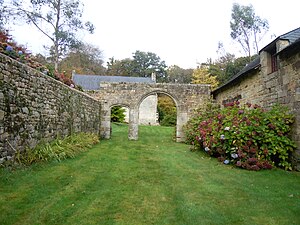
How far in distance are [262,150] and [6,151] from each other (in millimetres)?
5552

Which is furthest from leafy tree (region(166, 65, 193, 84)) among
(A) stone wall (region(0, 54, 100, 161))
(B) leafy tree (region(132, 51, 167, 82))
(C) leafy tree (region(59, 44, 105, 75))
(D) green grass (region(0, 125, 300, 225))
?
(D) green grass (region(0, 125, 300, 225))

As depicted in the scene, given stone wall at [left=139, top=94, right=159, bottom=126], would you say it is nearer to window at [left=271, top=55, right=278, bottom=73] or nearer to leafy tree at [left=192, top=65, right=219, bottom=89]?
leafy tree at [left=192, top=65, right=219, bottom=89]

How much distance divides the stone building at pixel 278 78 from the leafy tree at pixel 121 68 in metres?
28.6

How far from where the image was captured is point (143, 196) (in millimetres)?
A: 3404

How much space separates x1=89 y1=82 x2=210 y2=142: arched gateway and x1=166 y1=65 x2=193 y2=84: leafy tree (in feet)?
73.6

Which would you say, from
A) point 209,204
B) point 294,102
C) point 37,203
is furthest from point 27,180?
point 294,102

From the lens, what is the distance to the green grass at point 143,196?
8.76 feet

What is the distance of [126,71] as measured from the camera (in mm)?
36656

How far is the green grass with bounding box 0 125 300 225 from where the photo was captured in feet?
8.76

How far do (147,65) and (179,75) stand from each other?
5.48 meters

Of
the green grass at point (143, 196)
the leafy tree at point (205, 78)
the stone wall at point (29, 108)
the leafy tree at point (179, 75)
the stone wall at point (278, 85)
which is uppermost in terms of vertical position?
the leafy tree at point (179, 75)

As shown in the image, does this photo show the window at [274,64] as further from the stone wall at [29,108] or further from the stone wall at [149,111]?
the stone wall at [149,111]

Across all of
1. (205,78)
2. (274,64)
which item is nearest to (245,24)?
(205,78)

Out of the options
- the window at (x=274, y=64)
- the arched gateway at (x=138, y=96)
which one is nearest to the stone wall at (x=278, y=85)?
the window at (x=274, y=64)
